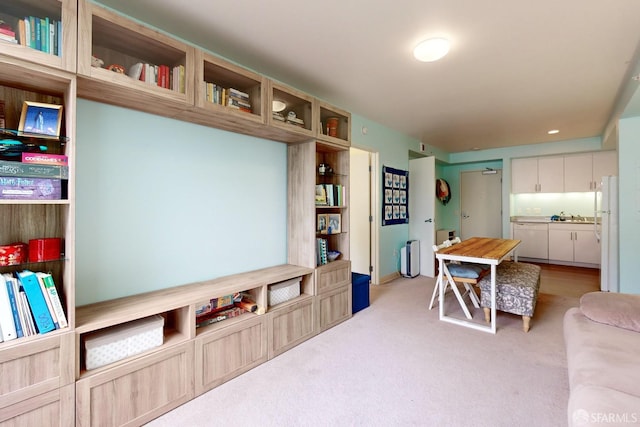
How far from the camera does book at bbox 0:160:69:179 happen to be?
128 centimetres

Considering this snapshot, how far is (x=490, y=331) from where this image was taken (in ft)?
8.87

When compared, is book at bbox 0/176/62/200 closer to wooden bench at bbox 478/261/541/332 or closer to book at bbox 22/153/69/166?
book at bbox 22/153/69/166

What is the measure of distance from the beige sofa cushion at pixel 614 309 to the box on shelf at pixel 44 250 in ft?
10.1

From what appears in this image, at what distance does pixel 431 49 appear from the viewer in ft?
6.95

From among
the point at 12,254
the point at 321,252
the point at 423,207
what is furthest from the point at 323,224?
the point at 423,207

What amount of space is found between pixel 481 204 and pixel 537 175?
1231 mm

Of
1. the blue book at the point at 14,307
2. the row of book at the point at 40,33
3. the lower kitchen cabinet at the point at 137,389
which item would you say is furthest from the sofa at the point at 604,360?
the row of book at the point at 40,33

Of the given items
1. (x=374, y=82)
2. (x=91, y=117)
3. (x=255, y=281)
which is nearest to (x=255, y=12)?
(x=91, y=117)

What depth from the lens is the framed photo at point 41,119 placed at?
4.50ft

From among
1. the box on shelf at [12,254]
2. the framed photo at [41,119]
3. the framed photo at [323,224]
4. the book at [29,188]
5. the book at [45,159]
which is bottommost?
the box on shelf at [12,254]

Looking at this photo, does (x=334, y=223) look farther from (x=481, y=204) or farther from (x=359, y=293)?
(x=481, y=204)

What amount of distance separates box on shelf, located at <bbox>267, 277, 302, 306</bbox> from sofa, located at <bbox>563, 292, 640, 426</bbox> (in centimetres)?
184

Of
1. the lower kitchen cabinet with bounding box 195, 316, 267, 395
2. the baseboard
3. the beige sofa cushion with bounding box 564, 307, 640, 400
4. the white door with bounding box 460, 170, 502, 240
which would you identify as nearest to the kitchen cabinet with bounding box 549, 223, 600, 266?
the white door with bounding box 460, 170, 502, 240

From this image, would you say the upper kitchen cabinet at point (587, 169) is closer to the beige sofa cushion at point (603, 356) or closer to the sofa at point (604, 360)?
the sofa at point (604, 360)
